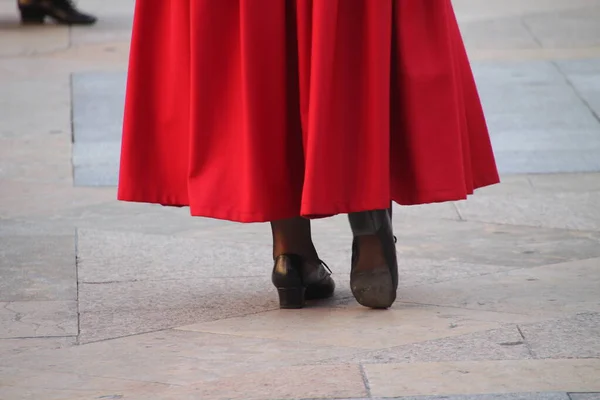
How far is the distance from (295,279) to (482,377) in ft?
2.83

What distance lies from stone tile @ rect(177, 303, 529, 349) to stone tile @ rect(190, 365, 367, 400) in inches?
9.8

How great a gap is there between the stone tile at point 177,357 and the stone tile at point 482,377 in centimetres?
25

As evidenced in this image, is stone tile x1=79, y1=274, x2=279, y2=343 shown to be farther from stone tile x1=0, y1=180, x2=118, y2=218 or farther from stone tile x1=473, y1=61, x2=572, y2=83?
stone tile x1=473, y1=61, x2=572, y2=83

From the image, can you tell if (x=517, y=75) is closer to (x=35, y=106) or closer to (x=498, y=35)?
(x=498, y=35)

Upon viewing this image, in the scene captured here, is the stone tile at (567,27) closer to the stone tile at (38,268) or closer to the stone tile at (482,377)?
the stone tile at (38,268)

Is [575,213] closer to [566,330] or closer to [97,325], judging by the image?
[566,330]

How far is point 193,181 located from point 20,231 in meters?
1.40

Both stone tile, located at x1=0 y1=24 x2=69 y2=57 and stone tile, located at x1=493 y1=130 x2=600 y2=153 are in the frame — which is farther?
stone tile, located at x1=0 y1=24 x2=69 y2=57

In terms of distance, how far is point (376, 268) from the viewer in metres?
3.54

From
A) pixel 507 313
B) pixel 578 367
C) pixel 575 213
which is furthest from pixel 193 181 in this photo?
pixel 575 213

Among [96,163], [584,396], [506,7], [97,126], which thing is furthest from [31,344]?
[506,7]

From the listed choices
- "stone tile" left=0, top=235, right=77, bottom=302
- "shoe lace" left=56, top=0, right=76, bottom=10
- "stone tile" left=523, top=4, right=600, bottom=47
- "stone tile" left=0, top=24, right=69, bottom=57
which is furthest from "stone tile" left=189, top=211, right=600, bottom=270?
"shoe lace" left=56, top=0, right=76, bottom=10

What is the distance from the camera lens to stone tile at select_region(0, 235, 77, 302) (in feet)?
12.8

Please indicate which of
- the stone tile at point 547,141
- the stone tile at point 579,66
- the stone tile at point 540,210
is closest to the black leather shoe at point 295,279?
the stone tile at point 540,210
